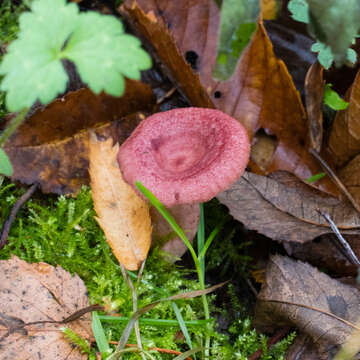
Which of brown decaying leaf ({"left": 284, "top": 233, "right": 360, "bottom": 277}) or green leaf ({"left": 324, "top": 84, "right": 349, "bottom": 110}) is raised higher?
green leaf ({"left": 324, "top": 84, "right": 349, "bottom": 110})

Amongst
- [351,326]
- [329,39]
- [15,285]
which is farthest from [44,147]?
[351,326]

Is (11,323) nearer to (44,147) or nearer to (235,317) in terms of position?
(44,147)

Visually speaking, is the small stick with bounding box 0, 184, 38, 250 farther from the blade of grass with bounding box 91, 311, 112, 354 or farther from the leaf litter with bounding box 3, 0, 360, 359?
the blade of grass with bounding box 91, 311, 112, 354

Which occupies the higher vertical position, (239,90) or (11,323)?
(239,90)

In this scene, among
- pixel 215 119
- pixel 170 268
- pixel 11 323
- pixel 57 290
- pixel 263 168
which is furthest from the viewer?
pixel 263 168

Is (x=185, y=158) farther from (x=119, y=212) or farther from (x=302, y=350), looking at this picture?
(x=302, y=350)

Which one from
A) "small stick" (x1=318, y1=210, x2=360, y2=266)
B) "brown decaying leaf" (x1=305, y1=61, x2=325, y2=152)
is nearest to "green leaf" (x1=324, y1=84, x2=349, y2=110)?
"brown decaying leaf" (x1=305, y1=61, x2=325, y2=152)

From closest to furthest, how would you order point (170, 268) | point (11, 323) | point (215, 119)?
point (11, 323) < point (215, 119) < point (170, 268)
